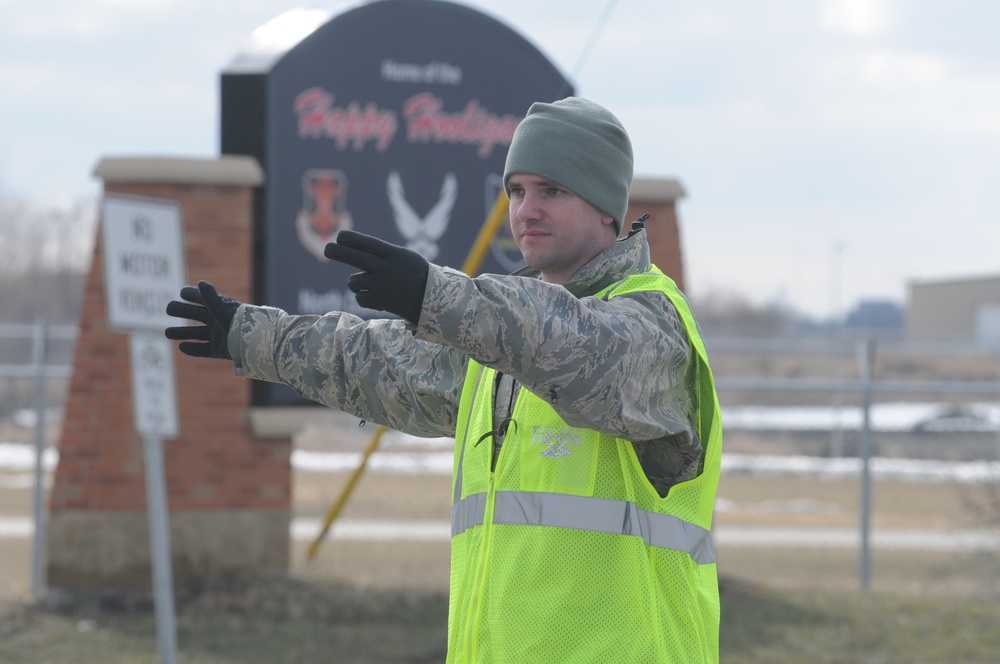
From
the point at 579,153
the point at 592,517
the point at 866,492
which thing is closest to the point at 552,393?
the point at 592,517

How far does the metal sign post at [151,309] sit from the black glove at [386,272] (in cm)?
429

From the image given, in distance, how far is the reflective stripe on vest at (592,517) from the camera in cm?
268

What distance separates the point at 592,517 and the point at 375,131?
23.0 feet

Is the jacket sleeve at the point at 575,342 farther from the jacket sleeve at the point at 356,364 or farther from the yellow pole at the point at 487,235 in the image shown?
the yellow pole at the point at 487,235

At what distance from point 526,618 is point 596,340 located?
0.60m

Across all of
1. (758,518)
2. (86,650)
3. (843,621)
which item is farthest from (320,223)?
(758,518)

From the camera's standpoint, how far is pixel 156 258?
661 centimetres

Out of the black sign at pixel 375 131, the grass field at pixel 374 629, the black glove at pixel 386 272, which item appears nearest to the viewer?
the black glove at pixel 386 272

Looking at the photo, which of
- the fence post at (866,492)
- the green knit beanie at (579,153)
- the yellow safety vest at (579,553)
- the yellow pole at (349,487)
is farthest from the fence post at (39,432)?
the yellow safety vest at (579,553)

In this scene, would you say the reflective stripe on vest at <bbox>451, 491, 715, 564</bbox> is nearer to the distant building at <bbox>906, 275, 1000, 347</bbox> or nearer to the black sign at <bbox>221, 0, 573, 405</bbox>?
the black sign at <bbox>221, 0, 573, 405</bbox>

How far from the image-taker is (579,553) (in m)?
2.68

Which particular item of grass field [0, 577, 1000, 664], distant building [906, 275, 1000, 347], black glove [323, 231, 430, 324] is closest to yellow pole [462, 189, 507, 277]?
grass field [0, 577, 1000, 664]

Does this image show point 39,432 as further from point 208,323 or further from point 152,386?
point 208,323

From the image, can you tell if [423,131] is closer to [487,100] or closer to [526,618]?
[487,100]
